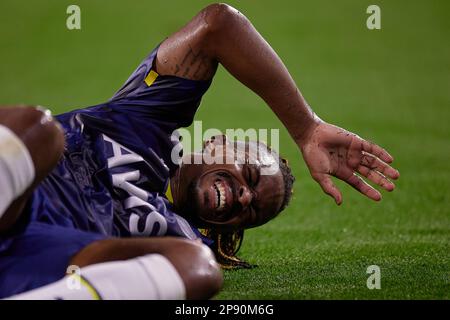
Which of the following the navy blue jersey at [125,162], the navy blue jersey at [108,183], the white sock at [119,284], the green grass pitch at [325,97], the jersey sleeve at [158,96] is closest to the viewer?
the white sock at [119,284]

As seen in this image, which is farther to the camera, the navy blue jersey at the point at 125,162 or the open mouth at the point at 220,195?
the open mouth at the point at 220,195

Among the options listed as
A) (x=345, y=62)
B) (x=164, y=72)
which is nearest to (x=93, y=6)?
(x=345, y=62)

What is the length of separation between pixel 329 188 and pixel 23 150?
103 centimetres

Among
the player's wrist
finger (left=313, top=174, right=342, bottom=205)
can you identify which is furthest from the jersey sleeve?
finger (left=313, top=174, right=342, bottom=205)

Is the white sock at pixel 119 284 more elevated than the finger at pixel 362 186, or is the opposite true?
the finger at pixel 362 186

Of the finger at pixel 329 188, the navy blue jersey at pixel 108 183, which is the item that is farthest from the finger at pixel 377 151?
the navy blue jersey at pixel 108 183

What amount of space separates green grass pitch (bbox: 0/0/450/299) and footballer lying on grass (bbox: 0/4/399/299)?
274 millimetres

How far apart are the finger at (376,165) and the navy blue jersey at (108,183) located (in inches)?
22.3

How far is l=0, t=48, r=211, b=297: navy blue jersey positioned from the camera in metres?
2.07

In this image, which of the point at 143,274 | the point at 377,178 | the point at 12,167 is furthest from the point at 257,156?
the point at 12,167

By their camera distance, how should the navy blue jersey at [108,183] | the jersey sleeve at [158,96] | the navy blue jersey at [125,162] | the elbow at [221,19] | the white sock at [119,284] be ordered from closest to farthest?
the white sock at [119,284] → the navy blue jersey at [108,183] → the navy blue jersey at [125,162] → the elbow at [221,19] → the jersey sleeve at [158,96]

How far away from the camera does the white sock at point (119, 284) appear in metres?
1.78

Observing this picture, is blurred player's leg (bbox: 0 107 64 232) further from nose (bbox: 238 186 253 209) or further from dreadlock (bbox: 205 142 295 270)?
dreadlock (bbox: 205 142 295 270)

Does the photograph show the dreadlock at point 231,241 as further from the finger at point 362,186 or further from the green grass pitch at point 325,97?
the finger at point 362,186
